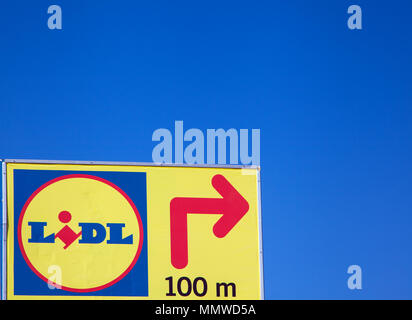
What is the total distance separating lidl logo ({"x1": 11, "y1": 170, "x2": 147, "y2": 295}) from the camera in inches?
153

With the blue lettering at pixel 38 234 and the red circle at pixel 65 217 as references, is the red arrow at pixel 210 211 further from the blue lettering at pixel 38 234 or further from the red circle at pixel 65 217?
the blue lettering at pixel 38 234

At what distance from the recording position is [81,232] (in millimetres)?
3887

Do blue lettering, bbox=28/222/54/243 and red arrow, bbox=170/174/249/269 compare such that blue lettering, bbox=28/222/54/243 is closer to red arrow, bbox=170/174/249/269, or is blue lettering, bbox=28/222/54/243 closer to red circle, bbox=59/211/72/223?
red circle, bbox=59/211/72/223

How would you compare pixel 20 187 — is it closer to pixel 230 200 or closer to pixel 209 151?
pixel 230 200

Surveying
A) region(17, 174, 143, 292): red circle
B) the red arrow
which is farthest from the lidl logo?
the red arrow

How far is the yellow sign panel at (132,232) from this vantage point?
3879mm

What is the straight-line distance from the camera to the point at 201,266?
4059 millimetres

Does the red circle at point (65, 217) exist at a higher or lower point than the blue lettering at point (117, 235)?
higher

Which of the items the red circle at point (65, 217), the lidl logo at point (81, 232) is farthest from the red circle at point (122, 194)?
the red circle at point (65, 217)

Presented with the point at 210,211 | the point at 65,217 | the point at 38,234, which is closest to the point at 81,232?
the point at 65,217

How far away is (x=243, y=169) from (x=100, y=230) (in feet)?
2.76

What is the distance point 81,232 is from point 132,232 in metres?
0.28
